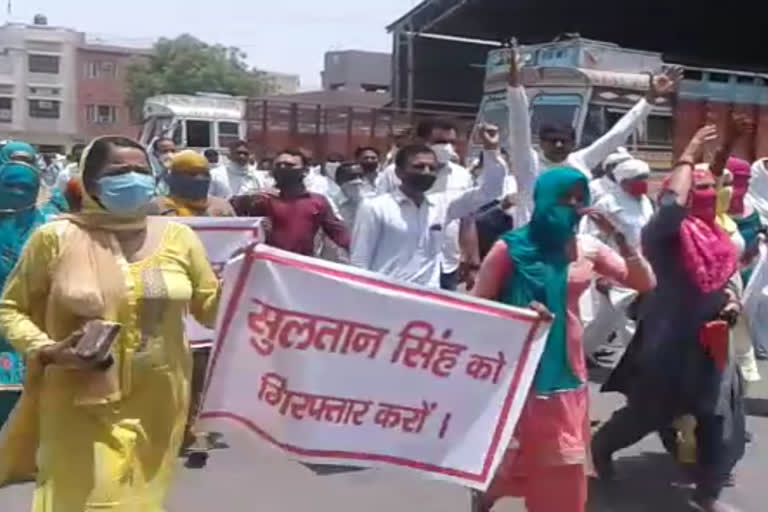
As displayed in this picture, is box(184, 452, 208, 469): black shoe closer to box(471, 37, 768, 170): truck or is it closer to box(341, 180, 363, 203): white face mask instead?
box(341, 180, 363, 203): white face mask

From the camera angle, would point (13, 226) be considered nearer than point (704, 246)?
No

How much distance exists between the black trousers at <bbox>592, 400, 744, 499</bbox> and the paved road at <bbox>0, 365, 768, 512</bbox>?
31 cm

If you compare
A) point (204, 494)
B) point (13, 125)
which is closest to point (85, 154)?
point (204, 494)

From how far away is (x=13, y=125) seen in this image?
76.7 metres

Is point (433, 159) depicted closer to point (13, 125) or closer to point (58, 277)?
point (58, 277)

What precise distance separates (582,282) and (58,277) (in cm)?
166

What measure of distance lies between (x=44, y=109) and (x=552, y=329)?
7755cm

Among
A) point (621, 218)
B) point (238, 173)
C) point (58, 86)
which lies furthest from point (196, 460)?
point (58, 86)

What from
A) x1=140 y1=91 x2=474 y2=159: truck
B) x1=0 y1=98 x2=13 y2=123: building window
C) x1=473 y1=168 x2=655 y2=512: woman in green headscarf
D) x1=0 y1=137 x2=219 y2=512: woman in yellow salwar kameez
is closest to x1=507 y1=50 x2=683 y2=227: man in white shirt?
x1=473 y1=168 x2=655 y2=512: woman in green headscarf

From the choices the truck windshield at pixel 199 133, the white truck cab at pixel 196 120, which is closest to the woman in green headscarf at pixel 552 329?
the white truck cab at pixel 196 120

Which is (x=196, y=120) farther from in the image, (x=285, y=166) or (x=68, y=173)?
(x=285, y=166)

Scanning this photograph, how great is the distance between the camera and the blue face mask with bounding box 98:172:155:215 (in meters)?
3.84

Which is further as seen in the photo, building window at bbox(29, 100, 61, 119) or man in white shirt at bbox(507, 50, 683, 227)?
building window at bbox(29, 100, 61, 119)

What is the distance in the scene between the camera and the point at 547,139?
6.97 m
